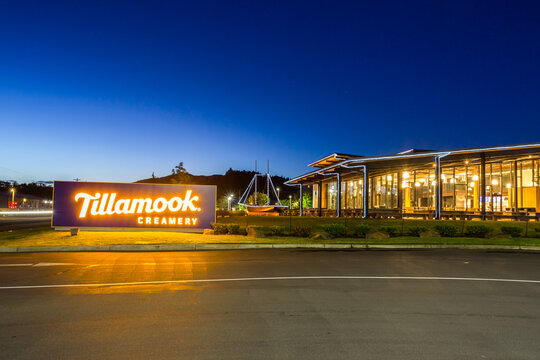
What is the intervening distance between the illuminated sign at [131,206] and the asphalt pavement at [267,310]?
8.39m

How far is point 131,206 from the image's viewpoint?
21.2 meters

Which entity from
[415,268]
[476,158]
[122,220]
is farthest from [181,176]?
[415,268]

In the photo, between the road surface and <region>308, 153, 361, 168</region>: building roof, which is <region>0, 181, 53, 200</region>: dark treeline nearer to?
the road surface

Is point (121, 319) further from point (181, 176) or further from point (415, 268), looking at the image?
point (181, 176)

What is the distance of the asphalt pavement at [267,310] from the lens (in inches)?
199

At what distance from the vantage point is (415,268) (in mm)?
11734

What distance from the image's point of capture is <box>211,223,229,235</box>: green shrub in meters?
22.2

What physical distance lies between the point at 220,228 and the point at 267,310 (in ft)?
51.3

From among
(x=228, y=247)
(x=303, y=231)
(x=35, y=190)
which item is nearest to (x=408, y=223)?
(x=303, y=231)

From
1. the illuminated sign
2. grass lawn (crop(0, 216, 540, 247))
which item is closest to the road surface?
the illuminated sign

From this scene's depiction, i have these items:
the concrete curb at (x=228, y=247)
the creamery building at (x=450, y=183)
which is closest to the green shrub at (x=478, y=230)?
the concrete curb at (x=228, y=247)

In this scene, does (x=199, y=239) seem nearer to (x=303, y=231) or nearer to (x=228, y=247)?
(x=228, y=247)

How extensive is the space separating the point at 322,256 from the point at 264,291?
6366 mm

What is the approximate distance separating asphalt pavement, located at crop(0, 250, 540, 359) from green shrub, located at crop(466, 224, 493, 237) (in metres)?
10.1
